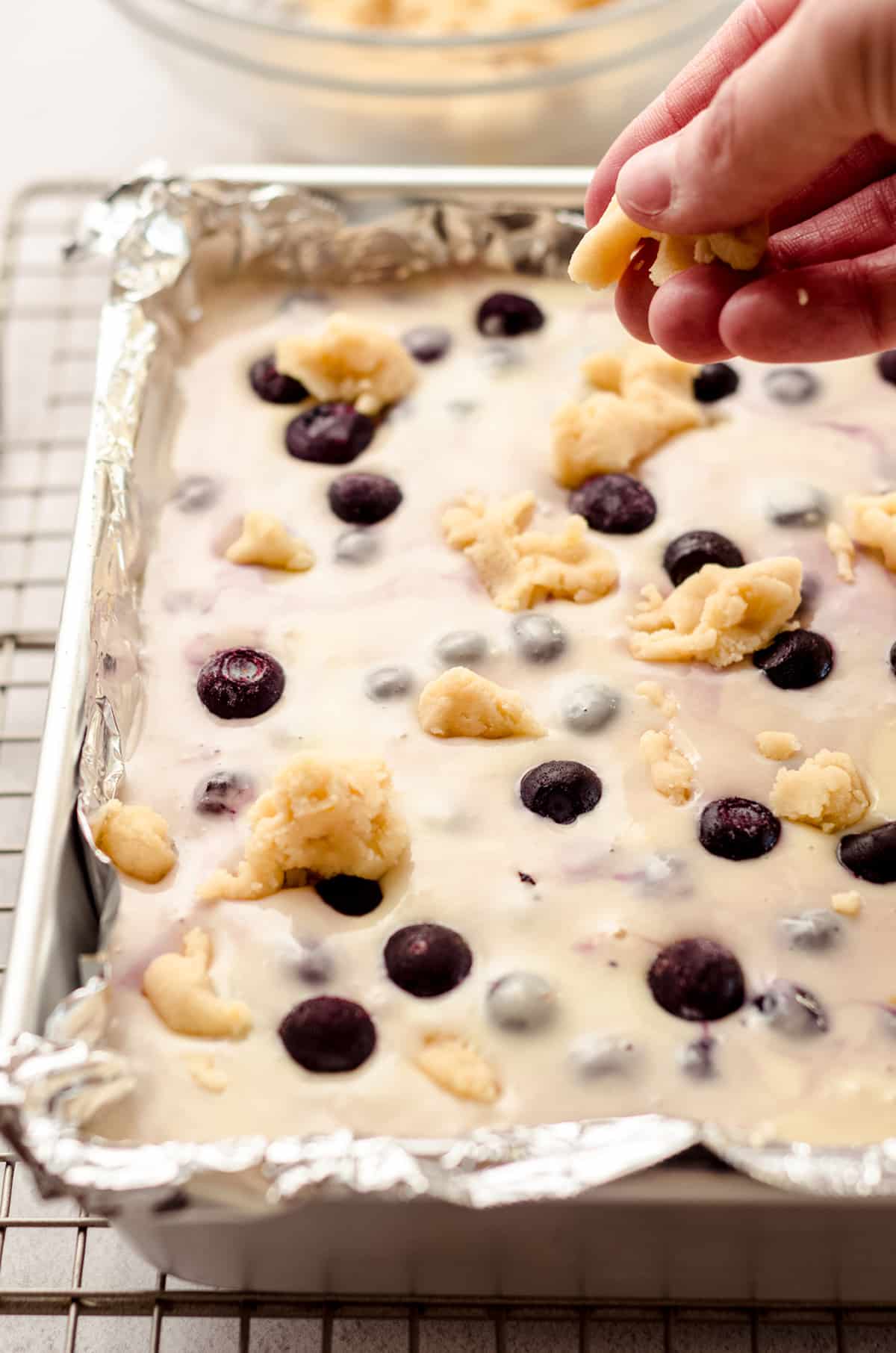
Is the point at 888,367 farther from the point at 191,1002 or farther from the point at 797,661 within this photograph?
the point at 191,1002

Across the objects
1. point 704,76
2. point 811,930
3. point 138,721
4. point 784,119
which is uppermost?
point 704,76

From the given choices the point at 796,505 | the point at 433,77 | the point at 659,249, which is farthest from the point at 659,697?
the point at 433,77

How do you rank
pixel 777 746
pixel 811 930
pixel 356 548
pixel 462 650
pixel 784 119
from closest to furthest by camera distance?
pixel 784 119 → pixel 811 930 → pixel 777 746 → pixel 462 650 → pixel 356 548

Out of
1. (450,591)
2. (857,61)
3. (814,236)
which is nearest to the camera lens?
(857,61)

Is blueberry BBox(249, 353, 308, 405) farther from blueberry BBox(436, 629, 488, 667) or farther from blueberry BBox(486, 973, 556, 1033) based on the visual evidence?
blueberry BBox(486, 973, 556, 1033)

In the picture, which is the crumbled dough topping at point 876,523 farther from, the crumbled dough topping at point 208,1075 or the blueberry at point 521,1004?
the crumbled dough topping at point 208,1075

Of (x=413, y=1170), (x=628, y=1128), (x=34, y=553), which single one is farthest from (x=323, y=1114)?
(x=34, y=553)

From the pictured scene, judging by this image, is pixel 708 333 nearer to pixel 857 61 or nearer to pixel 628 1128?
pixel 857 61
